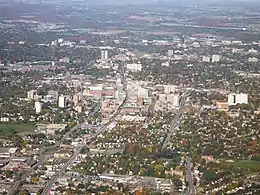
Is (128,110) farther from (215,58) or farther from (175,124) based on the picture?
(215,58)

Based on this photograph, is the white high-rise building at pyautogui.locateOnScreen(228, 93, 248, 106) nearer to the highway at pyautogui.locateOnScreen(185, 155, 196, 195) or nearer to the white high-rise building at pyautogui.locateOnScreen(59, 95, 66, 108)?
the white high-rise building at pyautogui.locateOnScreen(59, 95, 66, 108)

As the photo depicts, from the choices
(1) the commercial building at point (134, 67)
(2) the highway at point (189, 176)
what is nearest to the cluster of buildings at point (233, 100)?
(2) the highway at point (189, 176)

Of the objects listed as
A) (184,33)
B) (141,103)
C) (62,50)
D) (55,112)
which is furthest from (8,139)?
(184,33)

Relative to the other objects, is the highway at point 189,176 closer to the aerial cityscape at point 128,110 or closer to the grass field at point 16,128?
the aerial cityscape at point 128,110

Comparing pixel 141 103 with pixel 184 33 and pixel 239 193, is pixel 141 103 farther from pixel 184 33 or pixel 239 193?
pixel 184 33

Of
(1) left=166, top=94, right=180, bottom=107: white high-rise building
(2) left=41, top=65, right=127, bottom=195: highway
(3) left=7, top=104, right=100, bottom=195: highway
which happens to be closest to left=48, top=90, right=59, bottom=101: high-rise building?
(2) left=41, top=65, right=127, bottom=195: highway
